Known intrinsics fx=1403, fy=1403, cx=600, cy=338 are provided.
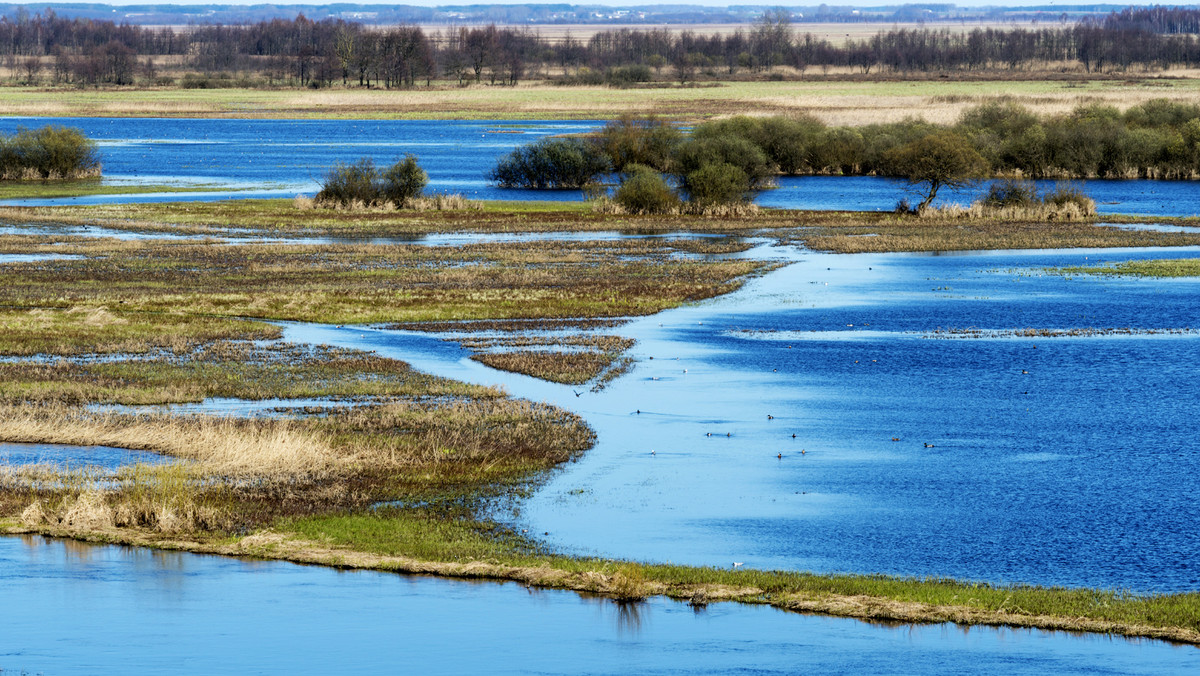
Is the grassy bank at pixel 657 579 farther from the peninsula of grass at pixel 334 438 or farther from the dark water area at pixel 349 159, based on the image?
the dark water area at pixel 349 159

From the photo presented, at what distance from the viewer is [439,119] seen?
176500 millimetres

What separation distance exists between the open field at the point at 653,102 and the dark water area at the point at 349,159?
3586 millimetres

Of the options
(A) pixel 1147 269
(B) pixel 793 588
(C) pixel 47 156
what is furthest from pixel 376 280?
(C) pixel 47 156

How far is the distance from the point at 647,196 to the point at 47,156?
147 ft

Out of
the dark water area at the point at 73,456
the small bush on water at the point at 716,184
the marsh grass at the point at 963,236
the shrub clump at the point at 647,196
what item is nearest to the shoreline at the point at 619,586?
the dark water area at the point at 73,456

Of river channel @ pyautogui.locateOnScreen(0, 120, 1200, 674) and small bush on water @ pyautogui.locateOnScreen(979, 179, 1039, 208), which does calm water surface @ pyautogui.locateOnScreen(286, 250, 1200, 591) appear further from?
small bush on water @ pyautogui.locateOnScreen(979, 179, 1039, 208)

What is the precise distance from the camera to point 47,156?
97.3 metres

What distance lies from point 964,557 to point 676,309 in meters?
28.5

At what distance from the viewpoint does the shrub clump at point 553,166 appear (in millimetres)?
96688

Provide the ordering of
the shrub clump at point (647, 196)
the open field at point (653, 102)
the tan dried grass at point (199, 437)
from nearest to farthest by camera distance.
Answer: the tan dried grass at point (199, 437)
the shrub clump at point (647, 196)
the open field at point (653, 102)

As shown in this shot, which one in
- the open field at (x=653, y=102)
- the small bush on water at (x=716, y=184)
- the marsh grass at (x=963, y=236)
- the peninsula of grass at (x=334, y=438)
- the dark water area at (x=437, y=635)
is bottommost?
the dark water area at (x=437, y=635)

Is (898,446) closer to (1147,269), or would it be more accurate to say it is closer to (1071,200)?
(1147,269)

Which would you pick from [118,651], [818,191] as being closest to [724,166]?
[818,191]

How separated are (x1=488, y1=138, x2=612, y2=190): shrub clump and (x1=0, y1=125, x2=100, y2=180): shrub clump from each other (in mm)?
28738
